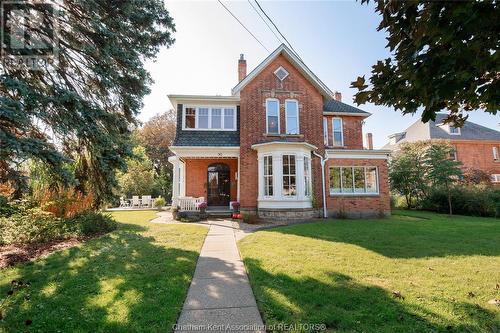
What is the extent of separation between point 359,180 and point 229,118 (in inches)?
347

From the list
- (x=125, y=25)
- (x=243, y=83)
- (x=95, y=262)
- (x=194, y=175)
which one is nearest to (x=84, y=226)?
(x=95, y=262)

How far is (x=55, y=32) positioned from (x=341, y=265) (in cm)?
936

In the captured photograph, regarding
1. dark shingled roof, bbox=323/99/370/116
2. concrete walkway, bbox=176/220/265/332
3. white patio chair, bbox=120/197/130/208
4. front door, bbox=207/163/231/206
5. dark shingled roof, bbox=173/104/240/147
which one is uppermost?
dark shingled roof, bbox=323/99/370/116

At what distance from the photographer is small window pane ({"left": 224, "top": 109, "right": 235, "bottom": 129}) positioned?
1569cm

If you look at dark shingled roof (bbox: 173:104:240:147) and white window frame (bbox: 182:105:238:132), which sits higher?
white window frame (bbox: 182:105:238:132)

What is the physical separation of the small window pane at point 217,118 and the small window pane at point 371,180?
952 centimetres

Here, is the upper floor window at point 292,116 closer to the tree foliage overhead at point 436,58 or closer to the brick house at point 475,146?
the tree foliage overhead at point 436,58

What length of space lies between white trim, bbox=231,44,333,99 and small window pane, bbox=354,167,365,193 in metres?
4.99

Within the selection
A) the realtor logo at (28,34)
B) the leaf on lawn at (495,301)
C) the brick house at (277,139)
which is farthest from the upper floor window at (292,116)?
the leaf on lawn at (495,301)

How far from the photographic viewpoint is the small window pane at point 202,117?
612 inches

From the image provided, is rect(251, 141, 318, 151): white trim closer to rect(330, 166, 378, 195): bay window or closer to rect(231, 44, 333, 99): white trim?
rect(330, 166, 378, 195): bay window

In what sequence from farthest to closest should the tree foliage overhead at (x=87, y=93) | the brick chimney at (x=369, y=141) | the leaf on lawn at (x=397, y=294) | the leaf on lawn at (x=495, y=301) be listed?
the brick chimney at (x=369, y=141) < the tree foliage overhead at (x=87, y=93) < the leaf on lawn at (x=397, y=294) < the leaf on lawn at (x=495, y=301)

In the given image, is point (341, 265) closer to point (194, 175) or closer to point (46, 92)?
point (46, 92)

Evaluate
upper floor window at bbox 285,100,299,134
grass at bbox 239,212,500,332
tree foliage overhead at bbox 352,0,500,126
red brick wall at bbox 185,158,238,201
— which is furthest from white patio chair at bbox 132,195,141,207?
tree foliage overhead at bbox 352,0,500,126
